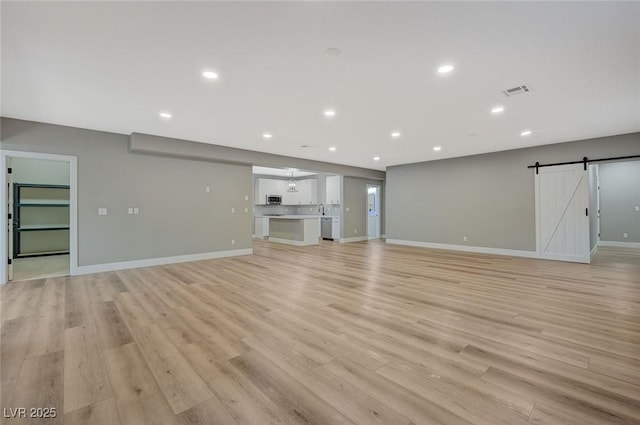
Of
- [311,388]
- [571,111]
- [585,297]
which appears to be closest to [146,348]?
[311,388]

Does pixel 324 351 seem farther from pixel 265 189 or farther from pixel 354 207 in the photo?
pixel 265 189

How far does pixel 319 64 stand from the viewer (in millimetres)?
2791

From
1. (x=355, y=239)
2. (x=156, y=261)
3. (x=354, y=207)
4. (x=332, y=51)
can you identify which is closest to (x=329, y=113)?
(x=332, y=51)

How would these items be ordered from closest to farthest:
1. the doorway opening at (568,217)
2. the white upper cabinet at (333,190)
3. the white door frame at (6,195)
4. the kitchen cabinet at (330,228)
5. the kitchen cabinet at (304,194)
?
the white door frame at (6,195) → the doorway opening at (568,217) → the white upper cabinet at (333,190) → the kitchen cabinet at (330,228) → the kitchen cabinet at (304,194)

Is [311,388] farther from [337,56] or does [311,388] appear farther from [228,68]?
[228,68]

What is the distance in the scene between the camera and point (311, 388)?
5.90 ft

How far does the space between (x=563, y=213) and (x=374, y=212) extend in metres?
6.19

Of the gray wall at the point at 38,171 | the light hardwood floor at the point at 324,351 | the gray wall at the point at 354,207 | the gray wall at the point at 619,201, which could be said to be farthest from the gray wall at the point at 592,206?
the gray wall at the point at 38,171

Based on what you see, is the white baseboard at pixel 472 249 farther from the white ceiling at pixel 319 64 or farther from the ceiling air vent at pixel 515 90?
the ceiling air vent at pixel 515 90

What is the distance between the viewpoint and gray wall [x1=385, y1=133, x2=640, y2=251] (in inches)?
248

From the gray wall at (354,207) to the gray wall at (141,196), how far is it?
3917mm

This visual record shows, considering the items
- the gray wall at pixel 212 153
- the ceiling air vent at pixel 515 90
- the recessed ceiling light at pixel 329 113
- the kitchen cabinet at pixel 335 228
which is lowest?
the kitchen cabinet at pixel 335 228

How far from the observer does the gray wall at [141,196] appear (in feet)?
16.0

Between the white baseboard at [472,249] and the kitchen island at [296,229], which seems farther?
the kitchen island at [296,229]
